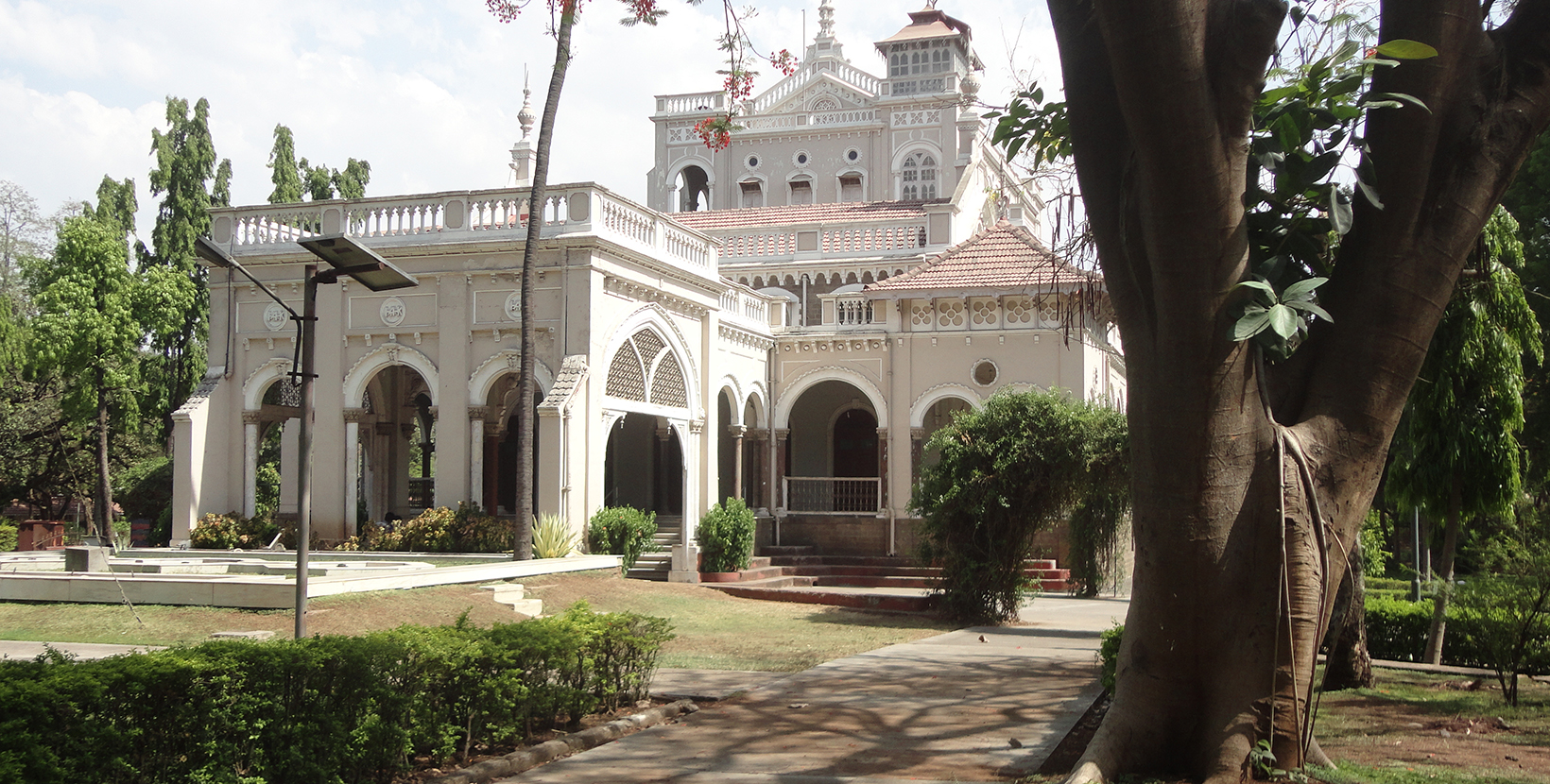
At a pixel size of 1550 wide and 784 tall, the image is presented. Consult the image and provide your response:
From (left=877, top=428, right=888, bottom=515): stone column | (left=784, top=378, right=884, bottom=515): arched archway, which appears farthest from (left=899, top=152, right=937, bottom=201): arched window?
(left=877, top=428, right=888, bottom=515): stone column

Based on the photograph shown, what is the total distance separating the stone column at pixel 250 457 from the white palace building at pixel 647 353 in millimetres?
48

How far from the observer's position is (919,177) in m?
38.2

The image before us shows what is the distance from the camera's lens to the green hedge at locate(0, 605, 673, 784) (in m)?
Answer: 5.52

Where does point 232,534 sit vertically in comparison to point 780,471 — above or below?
below

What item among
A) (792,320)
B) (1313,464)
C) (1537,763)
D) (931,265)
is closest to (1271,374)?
(1313,464)

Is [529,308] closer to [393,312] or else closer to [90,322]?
[393,312]

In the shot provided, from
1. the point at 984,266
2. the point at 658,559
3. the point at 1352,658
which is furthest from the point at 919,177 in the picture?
the point at 1352,658

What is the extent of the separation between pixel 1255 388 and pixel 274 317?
20801 millimetres

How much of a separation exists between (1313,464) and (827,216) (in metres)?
25.3

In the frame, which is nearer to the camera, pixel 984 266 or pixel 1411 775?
pixel 1411 775

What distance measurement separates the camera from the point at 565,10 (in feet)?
33.8

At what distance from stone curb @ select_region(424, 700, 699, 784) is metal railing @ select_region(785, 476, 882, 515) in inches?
678

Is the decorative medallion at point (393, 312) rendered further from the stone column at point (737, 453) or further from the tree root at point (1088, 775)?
the tree root at point (1088, 775)

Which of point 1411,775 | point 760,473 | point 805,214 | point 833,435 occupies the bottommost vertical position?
point 1411,775
